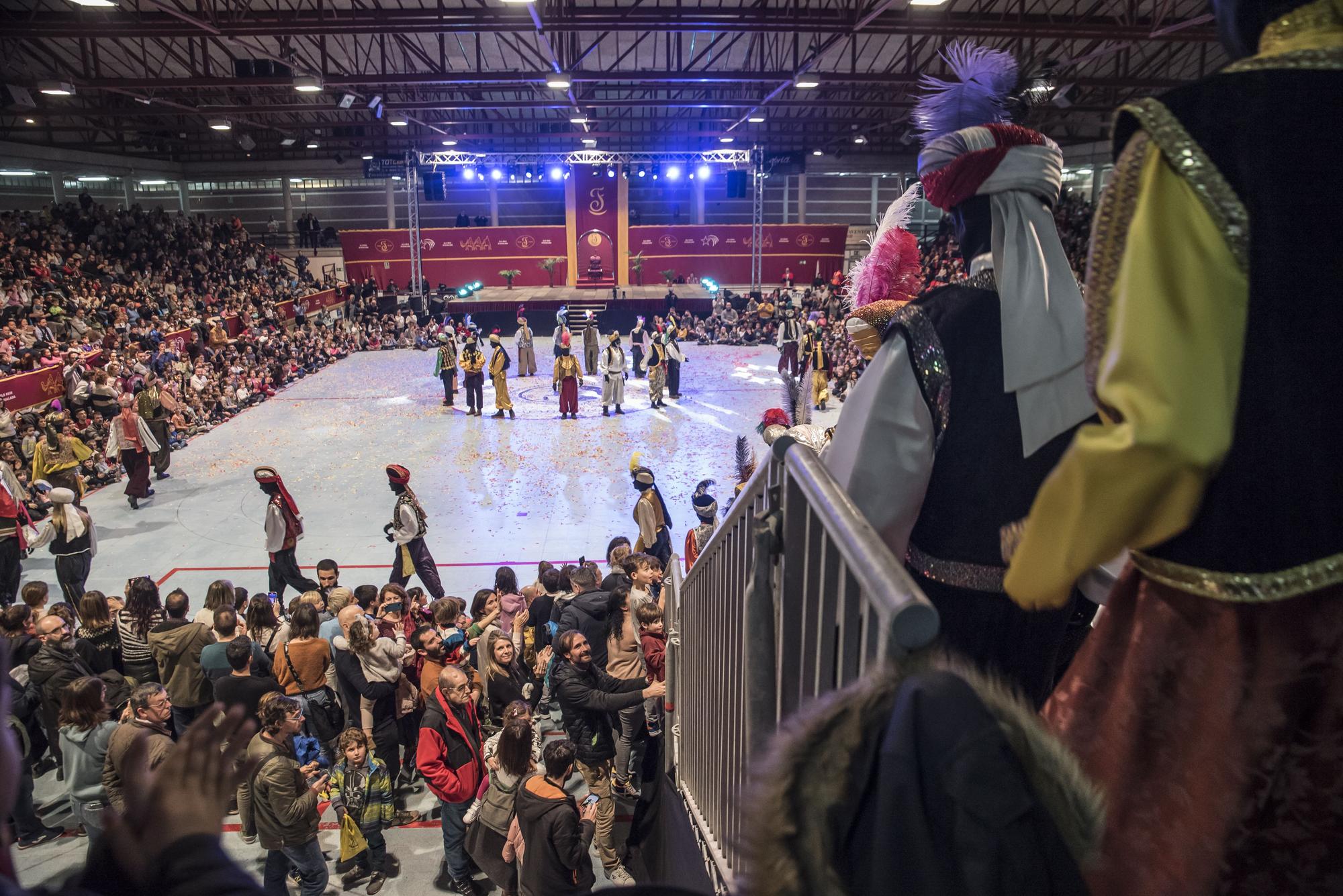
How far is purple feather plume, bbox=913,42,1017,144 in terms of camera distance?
6.18ft

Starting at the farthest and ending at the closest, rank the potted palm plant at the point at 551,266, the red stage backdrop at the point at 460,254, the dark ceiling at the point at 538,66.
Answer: the potted palm plant at the point at 551,266 → the red stage backdrop at the point at 460,254 → the dark ceiling at the point at 538,66

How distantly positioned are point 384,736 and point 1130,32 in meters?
14.8

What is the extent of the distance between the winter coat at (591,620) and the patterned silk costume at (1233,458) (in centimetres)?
378

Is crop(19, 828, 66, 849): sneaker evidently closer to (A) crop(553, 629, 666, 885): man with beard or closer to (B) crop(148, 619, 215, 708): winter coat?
(B) crop(148, 619, 215, 708): winter coat

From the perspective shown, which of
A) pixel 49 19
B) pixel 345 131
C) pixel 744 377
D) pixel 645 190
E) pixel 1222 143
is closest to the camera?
pixel 1222 143

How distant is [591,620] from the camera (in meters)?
4.70

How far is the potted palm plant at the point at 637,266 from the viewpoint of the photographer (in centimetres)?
3138

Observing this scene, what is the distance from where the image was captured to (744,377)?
18.0 metres

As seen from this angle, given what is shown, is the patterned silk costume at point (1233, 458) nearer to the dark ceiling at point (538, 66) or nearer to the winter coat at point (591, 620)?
the dark ceiling at point (538, 66)

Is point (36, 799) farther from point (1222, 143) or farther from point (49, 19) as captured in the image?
point (49, 19)

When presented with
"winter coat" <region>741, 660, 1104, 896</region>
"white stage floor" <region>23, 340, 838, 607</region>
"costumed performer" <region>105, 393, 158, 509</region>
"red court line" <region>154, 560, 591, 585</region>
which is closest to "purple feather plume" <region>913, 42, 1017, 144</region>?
"winter coat" <region>741, 660, 1104, 896</region>

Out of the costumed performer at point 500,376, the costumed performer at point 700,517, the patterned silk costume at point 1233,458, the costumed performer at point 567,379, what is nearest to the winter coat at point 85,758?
the costumed performer at point 700,517

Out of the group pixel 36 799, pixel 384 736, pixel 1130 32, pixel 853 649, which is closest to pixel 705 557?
pixel 853 649

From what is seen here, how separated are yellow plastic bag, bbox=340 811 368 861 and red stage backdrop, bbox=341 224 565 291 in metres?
28.7
